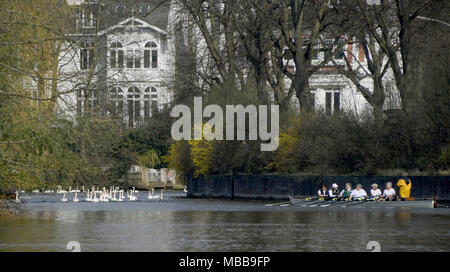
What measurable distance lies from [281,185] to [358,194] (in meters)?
8.44

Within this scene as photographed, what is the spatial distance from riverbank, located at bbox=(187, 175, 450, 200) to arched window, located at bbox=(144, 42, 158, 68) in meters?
34.5

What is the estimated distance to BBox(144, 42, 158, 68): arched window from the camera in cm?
9888

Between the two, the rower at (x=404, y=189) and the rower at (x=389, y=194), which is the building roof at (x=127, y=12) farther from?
the rower at (x=404, y=189)

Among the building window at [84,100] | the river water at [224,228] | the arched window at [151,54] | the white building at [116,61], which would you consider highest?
the arched window at [151,54]

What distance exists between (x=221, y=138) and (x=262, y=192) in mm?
4080

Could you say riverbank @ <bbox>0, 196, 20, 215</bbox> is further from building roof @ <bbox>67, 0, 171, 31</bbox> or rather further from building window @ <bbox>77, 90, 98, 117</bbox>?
building roof @ <bbox>67, 0, 171, 31</bbox>

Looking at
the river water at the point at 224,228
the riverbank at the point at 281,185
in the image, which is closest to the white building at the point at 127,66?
the river water at the point at 224,228

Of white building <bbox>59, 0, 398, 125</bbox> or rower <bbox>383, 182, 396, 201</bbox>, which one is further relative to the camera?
rower <bbox>383, 182, 396, 201</bbox>

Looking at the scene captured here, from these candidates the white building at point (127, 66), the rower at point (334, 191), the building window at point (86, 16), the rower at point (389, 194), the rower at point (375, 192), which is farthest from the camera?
the rower at point (334, 191)

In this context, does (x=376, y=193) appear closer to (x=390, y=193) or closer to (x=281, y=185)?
(x=390, y=193)

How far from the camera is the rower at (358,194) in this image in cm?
4981

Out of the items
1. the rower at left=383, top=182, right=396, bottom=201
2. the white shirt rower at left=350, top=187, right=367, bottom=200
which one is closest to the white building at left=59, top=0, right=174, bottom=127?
the white shirt rower at left=350, top=187, right=367, bottom=200

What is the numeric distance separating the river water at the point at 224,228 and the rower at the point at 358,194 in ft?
2.03
